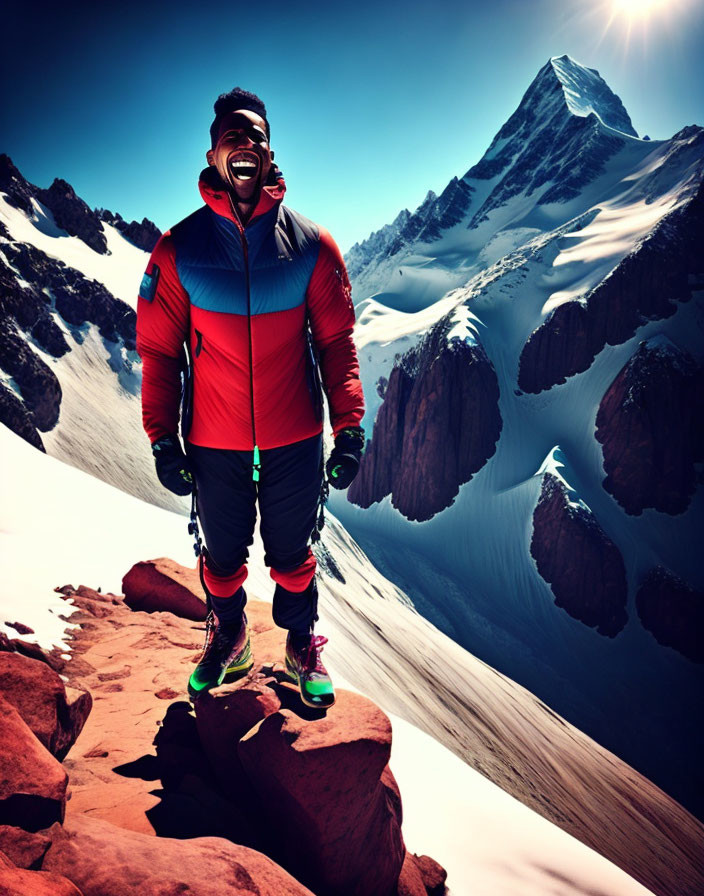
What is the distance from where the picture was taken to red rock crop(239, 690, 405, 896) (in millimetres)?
2779

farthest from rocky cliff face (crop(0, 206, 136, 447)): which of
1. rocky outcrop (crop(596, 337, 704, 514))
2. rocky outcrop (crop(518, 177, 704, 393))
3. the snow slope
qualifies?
rocky outcrop (crop(518, 177, 704, 393))

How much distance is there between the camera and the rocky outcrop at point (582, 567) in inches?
1833

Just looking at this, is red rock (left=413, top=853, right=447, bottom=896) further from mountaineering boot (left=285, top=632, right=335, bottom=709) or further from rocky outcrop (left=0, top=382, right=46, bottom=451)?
rocky outcrop (left=0, top=382, right=46, bottom=451)

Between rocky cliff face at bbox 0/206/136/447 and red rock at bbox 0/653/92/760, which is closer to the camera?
red rock at bbox 0/653/92/760

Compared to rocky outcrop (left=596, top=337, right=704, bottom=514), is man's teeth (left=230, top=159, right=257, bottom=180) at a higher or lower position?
lower

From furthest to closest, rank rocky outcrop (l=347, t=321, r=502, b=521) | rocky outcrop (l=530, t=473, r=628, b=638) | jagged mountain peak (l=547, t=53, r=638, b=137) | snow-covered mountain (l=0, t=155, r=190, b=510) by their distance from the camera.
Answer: jagged mountain peak (l=547, t=53, r=638, b=137) < rocky outcrop (l=347, t=321, r=502, b=521) < rocky outcrop (l=530, t=473, r=628, b=638) < snow-covered mountain (l=0, t=155, r=190, b=510)

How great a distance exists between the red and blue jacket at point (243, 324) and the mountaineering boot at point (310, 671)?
1.71 m

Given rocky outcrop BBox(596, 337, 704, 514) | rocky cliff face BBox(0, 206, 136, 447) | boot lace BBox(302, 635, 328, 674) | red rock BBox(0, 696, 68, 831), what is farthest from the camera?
rocky outcrop BBox(596, 337, 704, 514)

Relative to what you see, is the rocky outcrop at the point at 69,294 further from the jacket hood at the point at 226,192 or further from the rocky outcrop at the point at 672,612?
the rocky outcrop at the point at 672,612

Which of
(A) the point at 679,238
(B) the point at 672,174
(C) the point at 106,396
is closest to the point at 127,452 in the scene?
(C) the point at 106,396

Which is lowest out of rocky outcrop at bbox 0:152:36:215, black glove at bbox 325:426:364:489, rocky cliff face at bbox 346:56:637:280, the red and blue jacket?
black glove at bbox 325:426:364:489

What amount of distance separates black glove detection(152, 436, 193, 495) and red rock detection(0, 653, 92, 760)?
4.62 feet

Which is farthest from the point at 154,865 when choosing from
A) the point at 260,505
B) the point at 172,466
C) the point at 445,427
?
the point at 445,427

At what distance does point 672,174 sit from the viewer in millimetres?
84875
